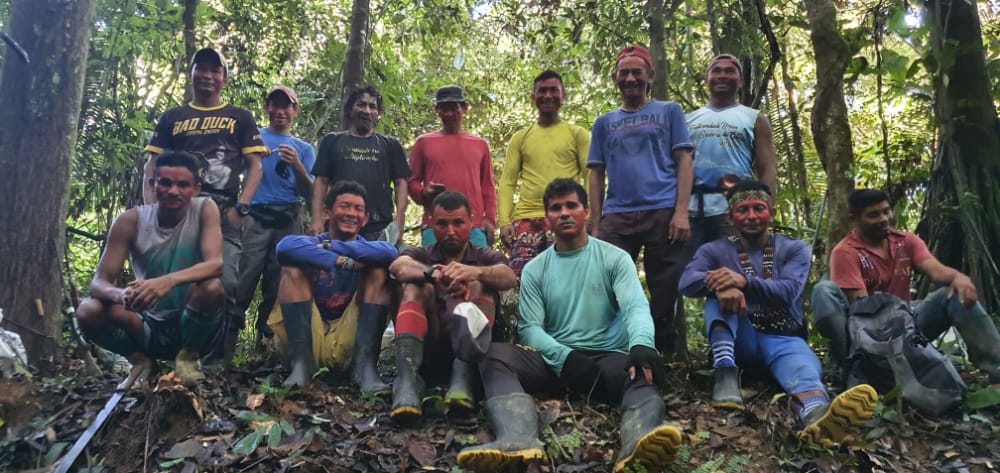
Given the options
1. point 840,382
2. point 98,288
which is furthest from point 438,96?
point 840,382

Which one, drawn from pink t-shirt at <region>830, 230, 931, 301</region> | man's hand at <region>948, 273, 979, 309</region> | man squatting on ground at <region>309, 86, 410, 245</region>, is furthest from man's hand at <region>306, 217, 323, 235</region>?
man's hand at <region>948, 273, 979, 309</region>

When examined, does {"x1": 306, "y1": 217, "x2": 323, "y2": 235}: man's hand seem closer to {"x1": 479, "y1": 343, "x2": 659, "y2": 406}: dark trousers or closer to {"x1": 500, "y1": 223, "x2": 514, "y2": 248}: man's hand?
{"x1": 500, "y1": 223, "x2": 514, "y2": 248}: man's hand

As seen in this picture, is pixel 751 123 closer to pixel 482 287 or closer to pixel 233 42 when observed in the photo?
pixel 482 287

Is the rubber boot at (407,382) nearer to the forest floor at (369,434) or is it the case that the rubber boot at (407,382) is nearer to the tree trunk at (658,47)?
the forest floor at (369,434)

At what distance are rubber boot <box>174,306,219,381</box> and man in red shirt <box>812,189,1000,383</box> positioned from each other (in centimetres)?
390

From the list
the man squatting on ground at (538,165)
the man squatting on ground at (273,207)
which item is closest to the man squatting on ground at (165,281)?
the man squatting on ground at (273,207)

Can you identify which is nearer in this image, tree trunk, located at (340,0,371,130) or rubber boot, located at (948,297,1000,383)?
rubber boot, located at (948,297,1000,383)

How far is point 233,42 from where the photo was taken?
8297 mm

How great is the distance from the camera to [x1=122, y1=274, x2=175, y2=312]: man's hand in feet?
13.0

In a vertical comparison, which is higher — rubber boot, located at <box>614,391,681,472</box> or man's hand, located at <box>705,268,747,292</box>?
man's hand, located at <box>705,268,747,292</box>

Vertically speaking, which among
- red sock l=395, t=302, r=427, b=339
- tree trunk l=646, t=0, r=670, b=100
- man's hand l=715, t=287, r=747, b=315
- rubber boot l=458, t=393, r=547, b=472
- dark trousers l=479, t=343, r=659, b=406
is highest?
tree trunk l=646, t=0, r=670, b=100

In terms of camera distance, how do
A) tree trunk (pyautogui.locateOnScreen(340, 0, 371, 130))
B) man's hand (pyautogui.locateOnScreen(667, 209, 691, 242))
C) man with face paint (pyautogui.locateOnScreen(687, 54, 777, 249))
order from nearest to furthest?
man's hand (pyautogui.locateOnScreen(667, 209, 691, 242)) < man with face paint (pyautogui.locateOnScreen(687, 54, 777, 249)) < tree trunk (pyautogui.locateOnScreen(340, 0, 371, 130))

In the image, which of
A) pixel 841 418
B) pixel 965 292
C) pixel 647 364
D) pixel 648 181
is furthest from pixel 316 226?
pixel 965 292

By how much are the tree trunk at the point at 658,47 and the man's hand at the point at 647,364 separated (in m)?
3.50
